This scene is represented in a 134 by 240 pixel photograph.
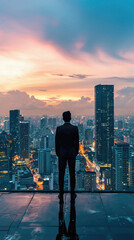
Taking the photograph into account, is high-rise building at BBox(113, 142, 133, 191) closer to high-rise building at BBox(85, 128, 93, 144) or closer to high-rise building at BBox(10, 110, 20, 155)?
high-rise building at BBox(85, 128, 93, 144)

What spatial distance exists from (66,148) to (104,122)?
275 ft

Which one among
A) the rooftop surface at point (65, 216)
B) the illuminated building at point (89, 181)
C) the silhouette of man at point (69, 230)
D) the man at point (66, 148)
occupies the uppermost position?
the man at point (66, 148)

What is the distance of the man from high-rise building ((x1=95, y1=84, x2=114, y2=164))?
72.2 metres

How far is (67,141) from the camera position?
2936 mm

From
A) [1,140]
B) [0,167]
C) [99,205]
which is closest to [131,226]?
[99,205]

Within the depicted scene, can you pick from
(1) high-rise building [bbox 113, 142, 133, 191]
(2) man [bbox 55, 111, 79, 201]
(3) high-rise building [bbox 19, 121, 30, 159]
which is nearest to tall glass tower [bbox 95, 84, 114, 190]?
(1) high-rise building [bbox 113, 142, 133, 191]

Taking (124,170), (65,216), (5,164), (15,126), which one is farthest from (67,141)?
(15,126)

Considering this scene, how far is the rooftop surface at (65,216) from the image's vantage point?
103 inches

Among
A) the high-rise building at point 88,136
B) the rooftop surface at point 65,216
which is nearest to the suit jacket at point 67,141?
the rooftop surface at point 65,216

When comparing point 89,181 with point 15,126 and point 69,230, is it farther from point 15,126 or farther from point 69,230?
point 15,126

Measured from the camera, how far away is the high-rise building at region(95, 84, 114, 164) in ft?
255

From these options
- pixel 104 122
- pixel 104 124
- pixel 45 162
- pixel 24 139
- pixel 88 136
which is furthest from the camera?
pixel 88 136

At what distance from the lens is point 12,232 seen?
2.64m

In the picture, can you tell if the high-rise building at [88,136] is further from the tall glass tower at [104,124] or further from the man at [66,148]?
the man at [66,148]
